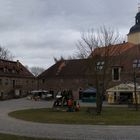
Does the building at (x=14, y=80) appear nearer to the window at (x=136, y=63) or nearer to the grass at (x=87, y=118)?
the window at (x=136, y=63)

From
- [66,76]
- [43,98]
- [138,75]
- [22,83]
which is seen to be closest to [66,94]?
[138,75]

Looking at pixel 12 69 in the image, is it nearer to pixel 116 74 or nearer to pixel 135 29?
pixel 116 74

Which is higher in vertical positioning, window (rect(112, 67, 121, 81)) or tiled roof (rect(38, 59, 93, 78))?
tiled roof (rect(38, 59, 93, 78))

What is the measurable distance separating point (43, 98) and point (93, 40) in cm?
3229

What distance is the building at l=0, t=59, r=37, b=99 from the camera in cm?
9075

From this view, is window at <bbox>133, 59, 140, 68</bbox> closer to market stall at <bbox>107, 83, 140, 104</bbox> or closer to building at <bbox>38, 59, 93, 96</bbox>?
market stall at <bbox>107, 83, 140, 104</bbox>

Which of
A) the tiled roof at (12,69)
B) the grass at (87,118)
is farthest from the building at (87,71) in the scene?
the grass at (87,118)

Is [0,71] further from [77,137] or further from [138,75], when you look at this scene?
[77,137]

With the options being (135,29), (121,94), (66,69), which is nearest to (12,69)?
(66,69)

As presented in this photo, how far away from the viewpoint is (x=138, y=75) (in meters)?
71.8

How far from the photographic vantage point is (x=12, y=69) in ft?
314

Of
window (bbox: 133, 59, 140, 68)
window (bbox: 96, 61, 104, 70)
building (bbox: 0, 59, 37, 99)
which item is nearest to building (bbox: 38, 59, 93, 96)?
building (bbox: 0, 59, 37, 99)

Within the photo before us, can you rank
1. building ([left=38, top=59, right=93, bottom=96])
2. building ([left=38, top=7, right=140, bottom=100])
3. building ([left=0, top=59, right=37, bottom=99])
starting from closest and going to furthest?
1. building ([left=38, top=7, right=140, bottom=100])
2. building ([left=38, top=59, right=93, bottom=96])
3. building ([left=0, top=59, right=37, bottom=99])

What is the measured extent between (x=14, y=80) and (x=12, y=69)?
2620 millimetres
